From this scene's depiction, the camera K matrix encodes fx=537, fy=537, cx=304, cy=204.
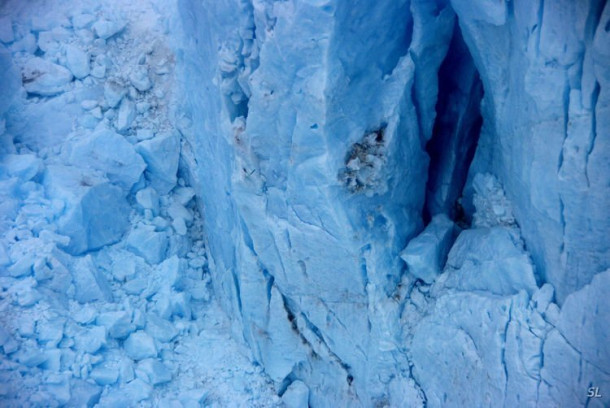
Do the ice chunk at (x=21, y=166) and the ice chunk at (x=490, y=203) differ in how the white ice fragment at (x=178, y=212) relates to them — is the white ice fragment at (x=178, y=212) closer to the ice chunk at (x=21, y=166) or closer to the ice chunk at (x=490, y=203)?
the ice chunk at (x=21, y=166)

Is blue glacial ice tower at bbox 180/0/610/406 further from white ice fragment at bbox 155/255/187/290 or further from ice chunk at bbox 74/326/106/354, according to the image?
ice chunk at bbox 74/326/106/354

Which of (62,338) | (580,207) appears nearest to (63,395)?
(62,338)

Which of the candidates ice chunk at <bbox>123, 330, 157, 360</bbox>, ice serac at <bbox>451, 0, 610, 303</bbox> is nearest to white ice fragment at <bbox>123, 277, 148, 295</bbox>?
ice chunk at <bbox>123, 330, 157, 360</bbox>

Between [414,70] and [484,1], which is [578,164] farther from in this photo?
[414,70]

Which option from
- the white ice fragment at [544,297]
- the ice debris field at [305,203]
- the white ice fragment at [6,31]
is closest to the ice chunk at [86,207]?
the ice debris field at [305,203]

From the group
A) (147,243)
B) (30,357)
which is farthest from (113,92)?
(30,357)

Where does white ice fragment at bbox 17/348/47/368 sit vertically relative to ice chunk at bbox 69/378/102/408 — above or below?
above
